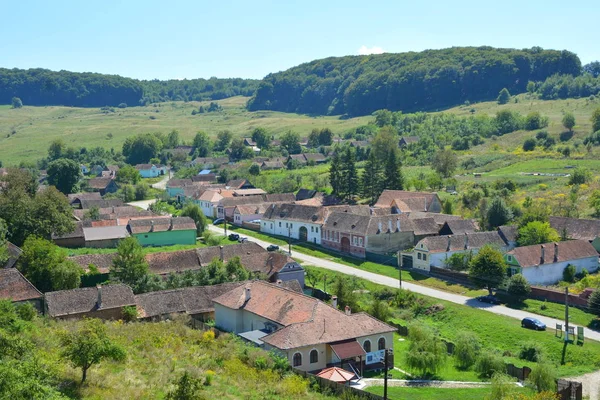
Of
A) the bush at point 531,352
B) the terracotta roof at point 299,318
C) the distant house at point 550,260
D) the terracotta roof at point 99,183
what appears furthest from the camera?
the terracotta roof at point 99,183

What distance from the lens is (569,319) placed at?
4347 centimetres

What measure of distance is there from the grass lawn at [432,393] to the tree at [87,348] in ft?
38.6

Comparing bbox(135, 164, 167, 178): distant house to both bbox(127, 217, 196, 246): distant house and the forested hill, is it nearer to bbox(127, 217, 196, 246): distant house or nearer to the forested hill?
bbox(127, 217, 196, 246): distant house

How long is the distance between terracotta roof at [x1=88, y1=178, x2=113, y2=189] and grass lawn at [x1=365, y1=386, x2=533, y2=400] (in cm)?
7857

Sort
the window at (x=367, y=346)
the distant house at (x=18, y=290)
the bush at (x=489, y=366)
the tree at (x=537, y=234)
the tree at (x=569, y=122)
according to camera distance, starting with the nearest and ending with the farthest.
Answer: the bush at (x=489, y=366), the window at (x=367, y=346), the distant house at (x=18, y=290), the tree at (x=537, y=234), the tree at (x=569, y=122)

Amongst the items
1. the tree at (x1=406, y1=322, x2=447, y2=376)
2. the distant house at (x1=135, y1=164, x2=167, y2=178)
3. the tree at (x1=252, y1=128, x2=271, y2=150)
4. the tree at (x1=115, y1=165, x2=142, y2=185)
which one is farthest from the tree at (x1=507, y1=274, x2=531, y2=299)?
the tree at (x1=252, y1=128, x2=271, y2=150)

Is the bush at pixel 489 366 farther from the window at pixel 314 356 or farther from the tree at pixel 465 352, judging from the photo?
the window at pixel 314 356

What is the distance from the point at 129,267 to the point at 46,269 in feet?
18.0

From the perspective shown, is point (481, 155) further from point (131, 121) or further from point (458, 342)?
point (131, 121)

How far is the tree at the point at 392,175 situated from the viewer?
270 feet

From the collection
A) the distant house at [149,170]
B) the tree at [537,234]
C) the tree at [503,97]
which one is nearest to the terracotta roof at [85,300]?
the tree at [537,234]

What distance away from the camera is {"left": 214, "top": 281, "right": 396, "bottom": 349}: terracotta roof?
34625 millimetres

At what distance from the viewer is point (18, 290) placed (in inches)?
1665

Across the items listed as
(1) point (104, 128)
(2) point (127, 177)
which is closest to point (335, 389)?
(2) point (127, 177)
